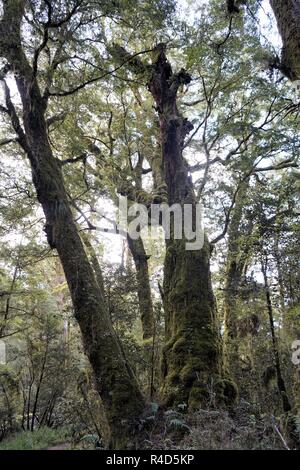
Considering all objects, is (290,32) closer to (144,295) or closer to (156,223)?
(156,223)

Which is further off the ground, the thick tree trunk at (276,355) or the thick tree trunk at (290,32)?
the thick tree trunk at (290,32)

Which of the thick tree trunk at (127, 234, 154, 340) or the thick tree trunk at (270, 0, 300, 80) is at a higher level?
the thick tree trunk at (270, 0, 300, 80)

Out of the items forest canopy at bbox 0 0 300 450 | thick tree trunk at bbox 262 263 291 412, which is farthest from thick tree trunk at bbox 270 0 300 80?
thick tree trunk at bbox 262 263 291 412

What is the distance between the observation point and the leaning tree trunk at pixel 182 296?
15.5ft

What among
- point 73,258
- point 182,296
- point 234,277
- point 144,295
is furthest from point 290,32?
point 144,295

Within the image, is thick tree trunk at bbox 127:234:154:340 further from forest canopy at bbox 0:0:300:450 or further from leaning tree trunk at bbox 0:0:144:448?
leaning tree trunk at bbox 0:0:144:448

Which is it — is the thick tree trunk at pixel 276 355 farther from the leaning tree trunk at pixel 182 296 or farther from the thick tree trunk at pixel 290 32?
the thick tree trunk at pixel 290 32

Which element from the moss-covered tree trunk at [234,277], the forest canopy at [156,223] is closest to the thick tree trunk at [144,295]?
the forest canopy at [156,223]

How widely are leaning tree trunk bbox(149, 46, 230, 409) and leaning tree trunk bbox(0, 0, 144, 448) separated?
70 centimetres

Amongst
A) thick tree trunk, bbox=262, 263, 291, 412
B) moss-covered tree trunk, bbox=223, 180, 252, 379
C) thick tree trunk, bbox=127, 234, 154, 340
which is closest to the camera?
thick tree trunk, bbox=262, 263, 291, 412

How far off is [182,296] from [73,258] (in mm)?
1847

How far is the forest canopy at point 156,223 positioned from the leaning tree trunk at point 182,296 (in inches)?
1.0

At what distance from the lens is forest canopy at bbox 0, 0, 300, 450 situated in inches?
180
